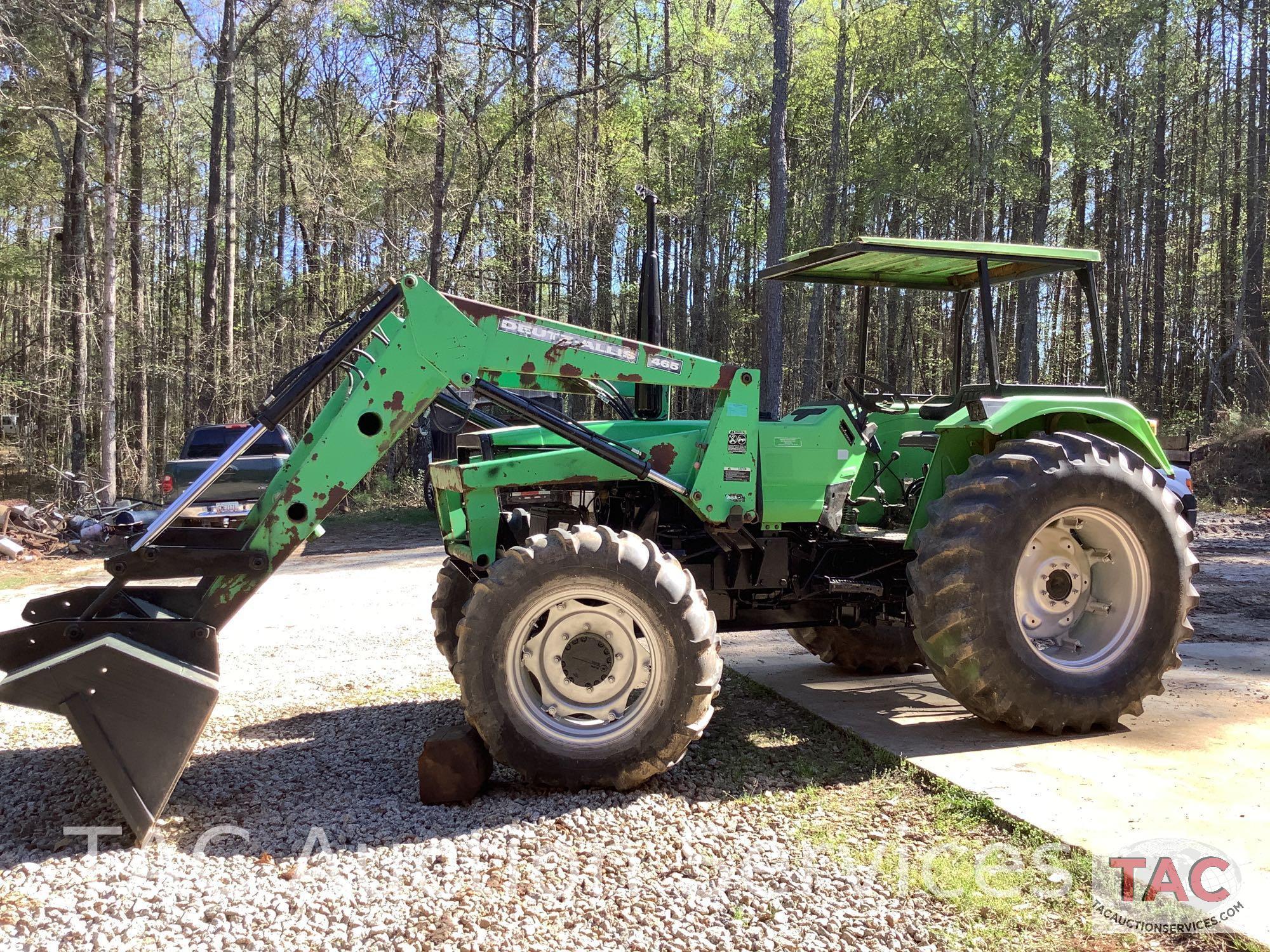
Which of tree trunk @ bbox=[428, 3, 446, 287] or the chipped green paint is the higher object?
tree trunk @ bbox=[428, 3, 446, 287]

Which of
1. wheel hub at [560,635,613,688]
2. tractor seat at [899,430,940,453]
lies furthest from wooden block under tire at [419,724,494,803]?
tractor seat at [899,430,940,453]

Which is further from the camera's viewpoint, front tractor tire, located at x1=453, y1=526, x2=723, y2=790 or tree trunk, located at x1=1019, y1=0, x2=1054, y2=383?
tree trunk, located at x1=1019, y1=0, x2=1054, y2=383

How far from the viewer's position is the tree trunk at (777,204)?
17344 millimetres

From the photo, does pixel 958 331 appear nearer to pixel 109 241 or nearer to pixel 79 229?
pixel 109 241

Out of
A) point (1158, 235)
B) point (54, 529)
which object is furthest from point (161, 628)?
point (1158, 235)

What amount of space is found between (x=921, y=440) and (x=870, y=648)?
163 cm

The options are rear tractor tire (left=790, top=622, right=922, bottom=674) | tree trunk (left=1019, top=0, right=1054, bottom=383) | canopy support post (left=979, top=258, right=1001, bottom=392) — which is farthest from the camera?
tree trunk (left=1019, top=0, right=1054, bottom=383)

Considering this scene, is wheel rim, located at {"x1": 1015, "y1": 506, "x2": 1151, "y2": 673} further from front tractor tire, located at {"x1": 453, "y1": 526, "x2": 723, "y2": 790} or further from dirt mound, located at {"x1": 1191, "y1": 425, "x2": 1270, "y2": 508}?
dirt mound, located at {"x1": 1191, "y1": 425, "x2": 1270, "y2": 508}

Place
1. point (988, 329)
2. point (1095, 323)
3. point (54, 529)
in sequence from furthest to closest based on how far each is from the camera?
point (54, 529)
point (1095, 323)
point (988, 329)

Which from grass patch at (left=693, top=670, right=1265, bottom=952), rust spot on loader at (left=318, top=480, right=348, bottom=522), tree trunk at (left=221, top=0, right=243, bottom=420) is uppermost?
tree trunk at (left=221, top=0, right=243, bottom=420)

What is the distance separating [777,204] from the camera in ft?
58.4

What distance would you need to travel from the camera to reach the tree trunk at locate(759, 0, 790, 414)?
1734cm

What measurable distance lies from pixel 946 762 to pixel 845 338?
86.4 ft

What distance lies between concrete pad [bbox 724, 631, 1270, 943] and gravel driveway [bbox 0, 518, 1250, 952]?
0.97 ft
